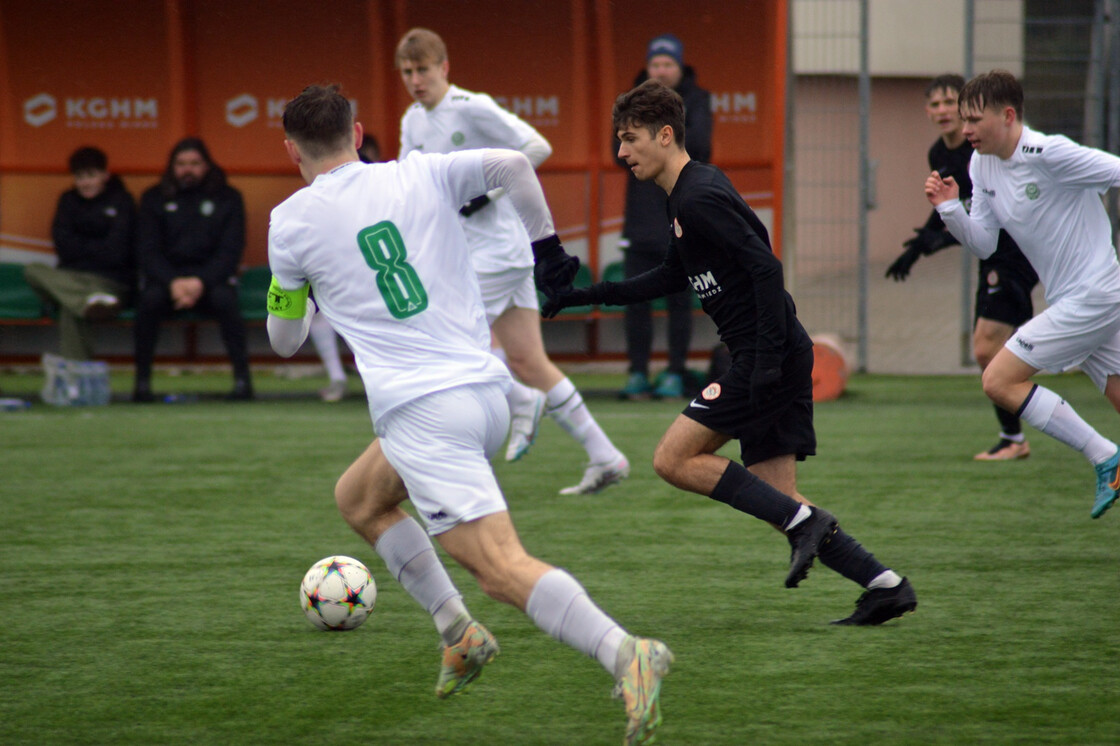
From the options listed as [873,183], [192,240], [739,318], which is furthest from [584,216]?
[739,318]

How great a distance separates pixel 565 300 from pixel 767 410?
700mm

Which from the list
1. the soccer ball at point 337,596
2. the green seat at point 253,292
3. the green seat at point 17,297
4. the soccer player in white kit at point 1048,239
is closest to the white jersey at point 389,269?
the soccer ball at point 337,596

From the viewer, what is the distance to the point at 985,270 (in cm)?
657

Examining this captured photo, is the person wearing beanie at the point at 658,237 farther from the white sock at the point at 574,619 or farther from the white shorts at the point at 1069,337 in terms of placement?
the white sock at the point at 574,619

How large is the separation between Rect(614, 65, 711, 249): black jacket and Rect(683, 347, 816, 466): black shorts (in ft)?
18.0

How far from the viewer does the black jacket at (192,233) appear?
10.2 metres

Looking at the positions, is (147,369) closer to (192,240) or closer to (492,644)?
(192,240)

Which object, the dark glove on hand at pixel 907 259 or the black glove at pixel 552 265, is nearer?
the black glove at pixel 552 265

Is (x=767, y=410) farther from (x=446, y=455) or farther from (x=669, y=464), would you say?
(x=446, y=455)

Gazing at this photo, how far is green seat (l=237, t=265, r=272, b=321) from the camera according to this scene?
11.1m

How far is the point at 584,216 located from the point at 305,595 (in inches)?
305

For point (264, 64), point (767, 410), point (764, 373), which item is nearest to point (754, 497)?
point (767, 410)

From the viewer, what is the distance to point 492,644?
3.35 meters

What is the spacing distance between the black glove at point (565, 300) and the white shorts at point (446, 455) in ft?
2.05
